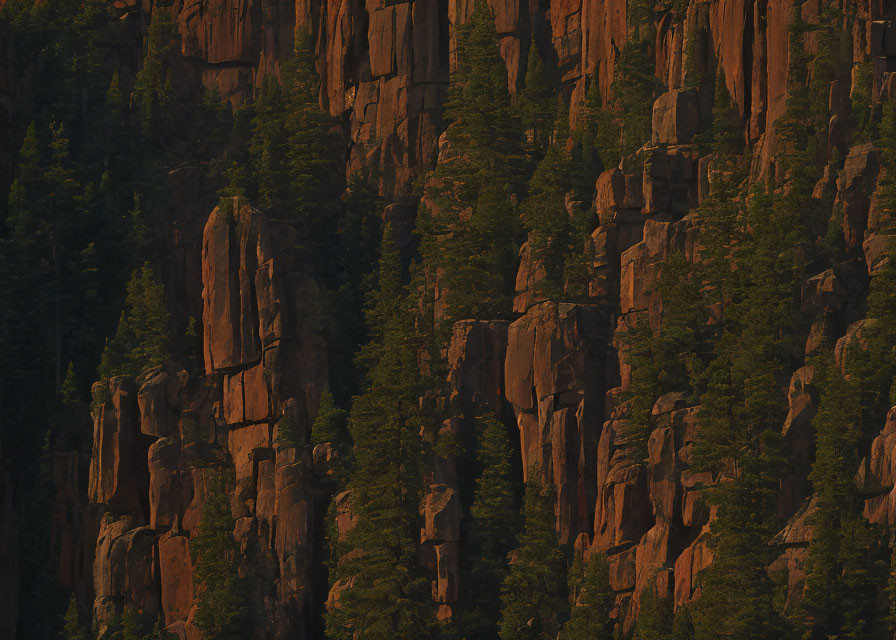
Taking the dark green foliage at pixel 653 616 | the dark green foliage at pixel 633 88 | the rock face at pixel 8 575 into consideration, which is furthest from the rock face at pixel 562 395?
the rock face at pixel 8 575

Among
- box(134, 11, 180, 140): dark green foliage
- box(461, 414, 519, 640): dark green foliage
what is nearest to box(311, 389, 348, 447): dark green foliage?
box(461, 414, 519, 640): dark green foliage

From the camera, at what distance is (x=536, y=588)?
99.6m

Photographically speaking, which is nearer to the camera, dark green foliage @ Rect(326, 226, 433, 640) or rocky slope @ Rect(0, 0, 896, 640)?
rocky slope @ Rect(0, 0, 896, 640)

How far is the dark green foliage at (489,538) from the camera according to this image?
331 feet

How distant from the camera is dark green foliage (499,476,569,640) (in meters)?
98.9

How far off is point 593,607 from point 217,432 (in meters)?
22.9

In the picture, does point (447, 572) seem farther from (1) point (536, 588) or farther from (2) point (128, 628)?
(2) point (128, 628)

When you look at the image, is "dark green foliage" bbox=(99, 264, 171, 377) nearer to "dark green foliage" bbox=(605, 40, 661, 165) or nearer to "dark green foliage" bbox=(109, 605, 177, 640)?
"dark green foliage" bbox=(109, 605, 177, 640)

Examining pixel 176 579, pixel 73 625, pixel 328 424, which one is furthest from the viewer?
pixel 73 625

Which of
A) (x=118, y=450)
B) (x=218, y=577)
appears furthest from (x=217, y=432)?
(x=218, y=577)

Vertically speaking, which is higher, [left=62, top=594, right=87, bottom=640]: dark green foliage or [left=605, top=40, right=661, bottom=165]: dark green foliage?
[left=605, top=40, right=661, bottom=165]: dark green foliage

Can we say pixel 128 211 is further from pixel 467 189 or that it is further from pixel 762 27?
pixel 762 27

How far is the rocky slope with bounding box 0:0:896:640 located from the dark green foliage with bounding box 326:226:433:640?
1197 mm

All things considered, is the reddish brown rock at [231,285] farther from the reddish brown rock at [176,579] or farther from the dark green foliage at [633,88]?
the dark green foliage at [633,88]
